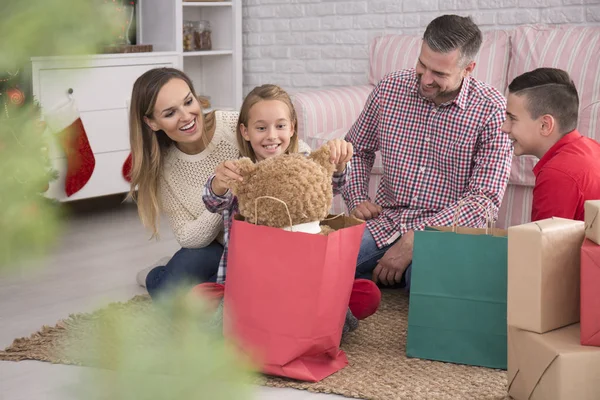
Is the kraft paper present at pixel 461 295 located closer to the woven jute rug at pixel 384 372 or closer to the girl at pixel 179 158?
the woven jute rug at pixel 384 372

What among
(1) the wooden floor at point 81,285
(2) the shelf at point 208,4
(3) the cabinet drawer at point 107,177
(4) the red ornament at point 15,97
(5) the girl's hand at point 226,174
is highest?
(2) the shelf at point 208,4

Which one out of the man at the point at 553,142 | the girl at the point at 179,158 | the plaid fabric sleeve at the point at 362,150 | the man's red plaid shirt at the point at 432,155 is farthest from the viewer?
the plaid fabric sleeve at the point at 362,150

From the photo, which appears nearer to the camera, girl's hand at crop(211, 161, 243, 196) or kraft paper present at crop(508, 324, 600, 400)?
kraft paper present at crop(508, 324, 600, 400)

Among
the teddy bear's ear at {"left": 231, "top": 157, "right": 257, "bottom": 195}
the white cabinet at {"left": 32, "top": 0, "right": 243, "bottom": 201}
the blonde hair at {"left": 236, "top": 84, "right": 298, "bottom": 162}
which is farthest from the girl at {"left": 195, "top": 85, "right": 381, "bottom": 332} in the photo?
the white cabinet at {"left": 32, "top": 0, "right": 243, "bottom": 201}

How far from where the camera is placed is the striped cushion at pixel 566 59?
288 cm

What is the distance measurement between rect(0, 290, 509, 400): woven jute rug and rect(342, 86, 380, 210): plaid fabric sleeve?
0.52 metres

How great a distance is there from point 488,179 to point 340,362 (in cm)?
75

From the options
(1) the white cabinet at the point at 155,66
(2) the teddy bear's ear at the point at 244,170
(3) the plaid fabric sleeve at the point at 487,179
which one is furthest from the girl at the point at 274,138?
(1) the white cabinet at the point at 155,66

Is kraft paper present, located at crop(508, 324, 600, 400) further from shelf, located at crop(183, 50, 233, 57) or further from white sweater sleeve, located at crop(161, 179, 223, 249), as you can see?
shelf, located at crop(183, 50, 233, 57)

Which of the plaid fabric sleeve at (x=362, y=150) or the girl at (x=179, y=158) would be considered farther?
the plaid fabric sleeve at (x=362, y=150)

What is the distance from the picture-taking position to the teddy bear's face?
1.72 meters

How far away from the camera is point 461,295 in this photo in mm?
1819

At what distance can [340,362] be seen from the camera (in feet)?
6.19

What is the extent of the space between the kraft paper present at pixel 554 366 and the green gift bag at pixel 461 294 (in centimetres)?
16
